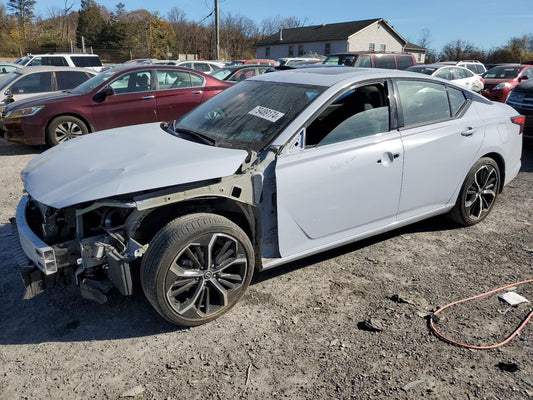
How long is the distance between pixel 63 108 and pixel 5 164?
1.40 m

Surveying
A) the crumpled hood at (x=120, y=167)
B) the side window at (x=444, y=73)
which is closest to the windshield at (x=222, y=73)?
the side window at (x=444, y=73)

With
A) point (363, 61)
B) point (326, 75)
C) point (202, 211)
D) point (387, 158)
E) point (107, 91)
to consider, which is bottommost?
point (202, 211)

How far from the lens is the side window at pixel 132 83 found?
27.5 feet

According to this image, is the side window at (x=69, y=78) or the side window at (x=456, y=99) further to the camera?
the side window at (x=69, y=78)

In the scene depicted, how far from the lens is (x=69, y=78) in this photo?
400 inches

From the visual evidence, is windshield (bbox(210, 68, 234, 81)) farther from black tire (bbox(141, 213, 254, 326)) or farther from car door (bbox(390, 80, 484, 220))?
black tire (bbox(141, 213, 254, 326))

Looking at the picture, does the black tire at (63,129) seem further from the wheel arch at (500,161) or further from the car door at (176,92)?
the wheel arch at (500,161)

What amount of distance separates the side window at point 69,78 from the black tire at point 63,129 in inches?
101

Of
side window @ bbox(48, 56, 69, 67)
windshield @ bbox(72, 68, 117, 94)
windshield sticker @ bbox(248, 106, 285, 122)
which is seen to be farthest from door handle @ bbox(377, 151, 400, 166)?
side window @ bbox(48, 56, 69, 67)

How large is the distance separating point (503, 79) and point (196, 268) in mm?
16327

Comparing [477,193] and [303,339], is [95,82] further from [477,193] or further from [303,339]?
[303,339]

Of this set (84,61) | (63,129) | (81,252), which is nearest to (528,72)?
(63,129)

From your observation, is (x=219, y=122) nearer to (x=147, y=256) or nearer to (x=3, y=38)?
(x=147, y=256)

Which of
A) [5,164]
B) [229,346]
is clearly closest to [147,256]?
[229,346]
